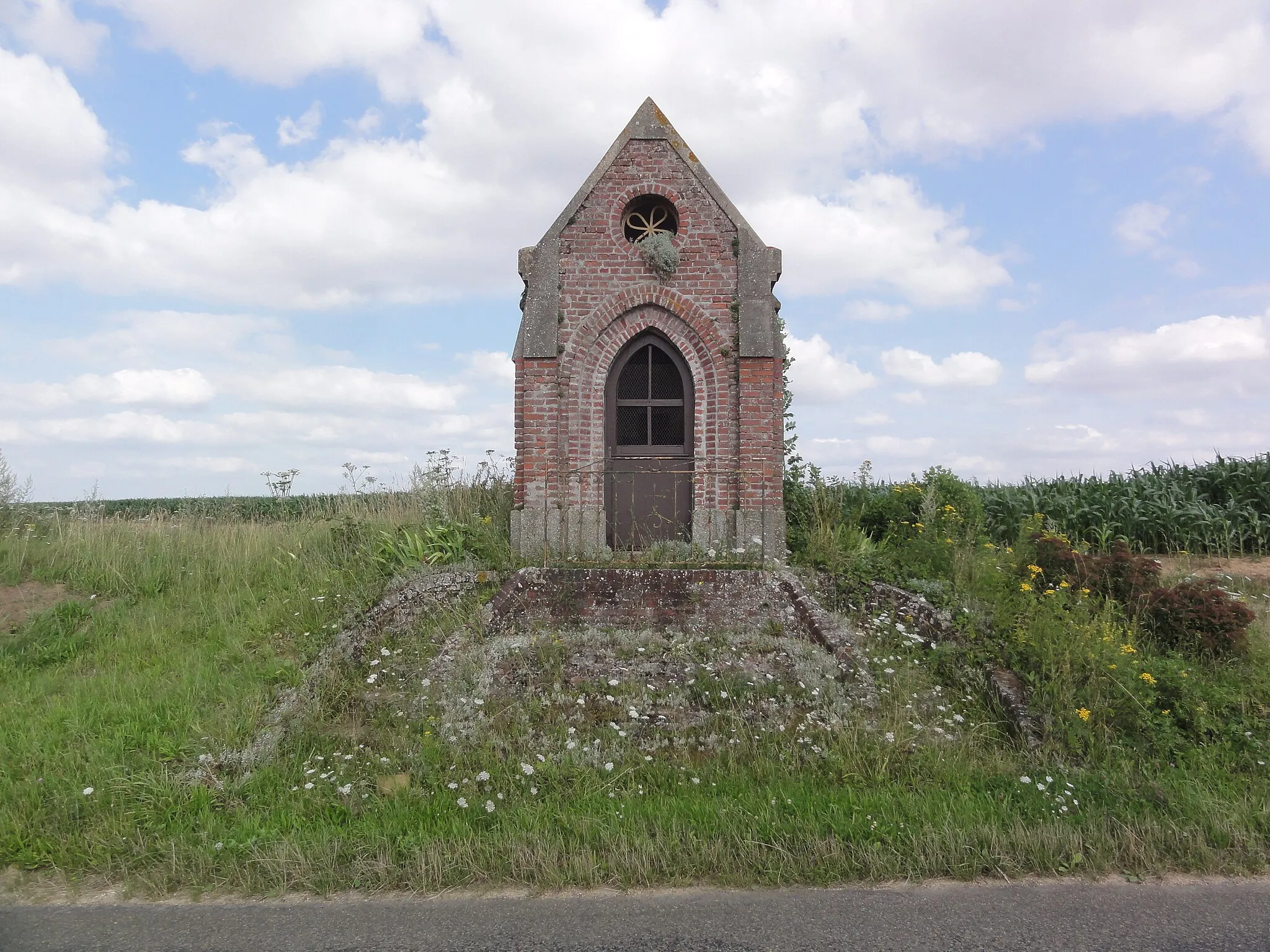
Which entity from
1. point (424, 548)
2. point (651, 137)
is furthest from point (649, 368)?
point (424, 548)

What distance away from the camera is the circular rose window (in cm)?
1112

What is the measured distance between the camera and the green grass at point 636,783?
4992 millimetres

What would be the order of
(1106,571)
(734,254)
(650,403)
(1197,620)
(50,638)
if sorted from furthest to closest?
1. (650,403)
2. (734,254)
3. (50,638)
4. (1106,571)
5. (1197,620)

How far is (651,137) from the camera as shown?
10969 mm

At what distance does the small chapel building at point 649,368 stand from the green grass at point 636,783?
2.27 metres

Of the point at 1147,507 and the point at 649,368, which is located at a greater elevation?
the point at 649,368

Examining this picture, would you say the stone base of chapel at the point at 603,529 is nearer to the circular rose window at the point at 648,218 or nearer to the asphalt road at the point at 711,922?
the circular rose window at the point at 648,218

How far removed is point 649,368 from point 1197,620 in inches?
268

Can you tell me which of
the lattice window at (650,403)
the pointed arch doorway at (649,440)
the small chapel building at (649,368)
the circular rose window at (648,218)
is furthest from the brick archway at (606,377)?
the circular rose window at (648,218)

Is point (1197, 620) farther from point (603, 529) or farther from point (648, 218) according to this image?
point (648, 218)

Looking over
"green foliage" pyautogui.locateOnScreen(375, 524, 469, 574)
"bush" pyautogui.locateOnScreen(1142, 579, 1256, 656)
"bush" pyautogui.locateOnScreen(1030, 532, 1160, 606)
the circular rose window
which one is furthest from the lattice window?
"bush" pyautogui.locateOnScreen(1142, 579, 1256, 656)

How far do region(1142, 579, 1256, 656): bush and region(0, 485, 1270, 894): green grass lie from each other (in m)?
0.27

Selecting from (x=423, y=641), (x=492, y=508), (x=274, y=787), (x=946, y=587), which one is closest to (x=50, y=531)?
(x=492, y=508)

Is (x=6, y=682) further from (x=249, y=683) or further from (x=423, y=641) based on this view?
(x=423, y=641)
